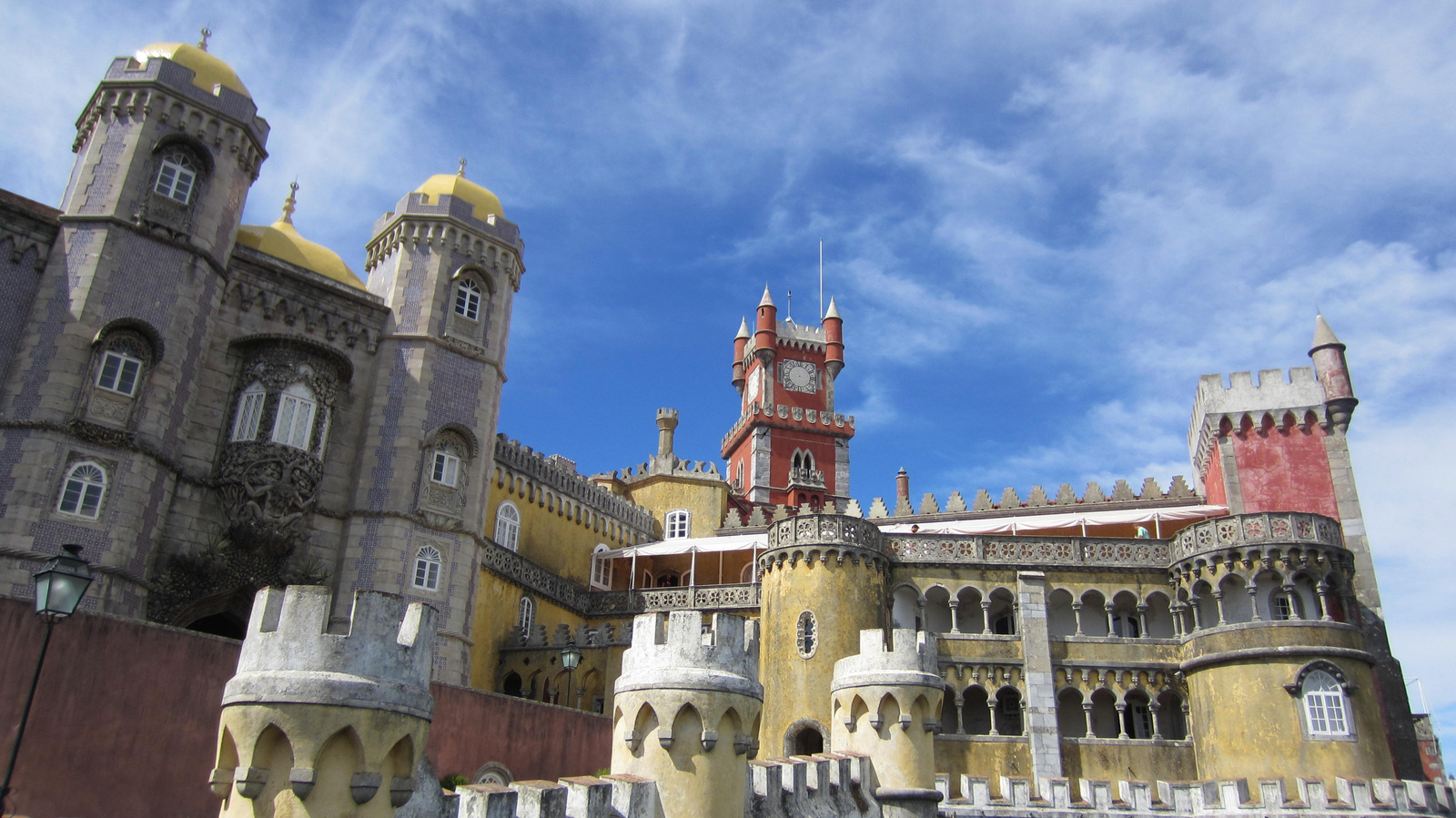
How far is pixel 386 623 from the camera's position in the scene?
28.8 feet

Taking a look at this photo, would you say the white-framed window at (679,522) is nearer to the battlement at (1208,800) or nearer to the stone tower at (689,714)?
the battlement at (1208,800)

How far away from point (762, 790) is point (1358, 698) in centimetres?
2210

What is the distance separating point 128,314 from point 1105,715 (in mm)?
28674

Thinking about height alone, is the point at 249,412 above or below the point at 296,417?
below

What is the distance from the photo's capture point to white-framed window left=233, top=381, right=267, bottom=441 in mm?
25391

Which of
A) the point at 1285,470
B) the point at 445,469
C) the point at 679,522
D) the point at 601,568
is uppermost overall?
the point at 679,522

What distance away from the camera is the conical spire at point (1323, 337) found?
3603cm

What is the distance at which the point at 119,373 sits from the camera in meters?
23.0

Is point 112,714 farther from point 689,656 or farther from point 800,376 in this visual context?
point 800,376

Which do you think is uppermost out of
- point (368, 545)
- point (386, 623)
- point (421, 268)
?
point (421, 268)

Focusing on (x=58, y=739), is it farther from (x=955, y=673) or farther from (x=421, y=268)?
(x=955, y=673)

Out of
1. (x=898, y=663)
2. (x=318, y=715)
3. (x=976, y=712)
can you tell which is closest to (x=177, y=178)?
(x=898, y=663)

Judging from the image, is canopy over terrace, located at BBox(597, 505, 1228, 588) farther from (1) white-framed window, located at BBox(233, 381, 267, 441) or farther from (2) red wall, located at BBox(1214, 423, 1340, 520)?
(1) white-framed window, located at BBox(233, 381, 267, 441)

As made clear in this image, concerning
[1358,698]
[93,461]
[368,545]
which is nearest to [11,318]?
[93,461]
